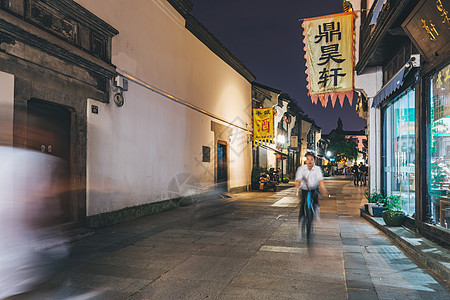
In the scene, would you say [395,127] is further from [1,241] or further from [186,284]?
[1,241]

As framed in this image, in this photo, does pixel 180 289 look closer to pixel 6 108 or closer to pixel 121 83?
pixel 6 108

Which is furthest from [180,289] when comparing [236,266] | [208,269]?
[236,266]

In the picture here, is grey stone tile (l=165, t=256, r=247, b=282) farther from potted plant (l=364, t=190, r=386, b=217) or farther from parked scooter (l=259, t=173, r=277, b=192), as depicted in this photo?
parked scooter (l=259, t=173, r=277, b=192)

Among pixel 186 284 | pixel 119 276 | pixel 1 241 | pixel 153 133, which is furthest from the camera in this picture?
pixel 153 133

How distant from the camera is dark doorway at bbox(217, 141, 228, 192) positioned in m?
18.2

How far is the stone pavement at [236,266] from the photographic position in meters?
4.37

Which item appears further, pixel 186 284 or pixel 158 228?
pixel 158 228

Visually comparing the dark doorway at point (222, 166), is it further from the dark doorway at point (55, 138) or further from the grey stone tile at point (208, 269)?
the grey stone tile at point (208, 269)

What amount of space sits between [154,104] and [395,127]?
26.2 feet

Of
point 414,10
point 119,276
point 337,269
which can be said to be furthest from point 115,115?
point 414,10

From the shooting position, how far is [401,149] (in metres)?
9.23

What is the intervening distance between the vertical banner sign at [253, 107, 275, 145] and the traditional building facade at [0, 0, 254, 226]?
639cm

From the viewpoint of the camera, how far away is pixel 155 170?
463 inches

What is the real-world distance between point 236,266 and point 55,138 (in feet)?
17.3
